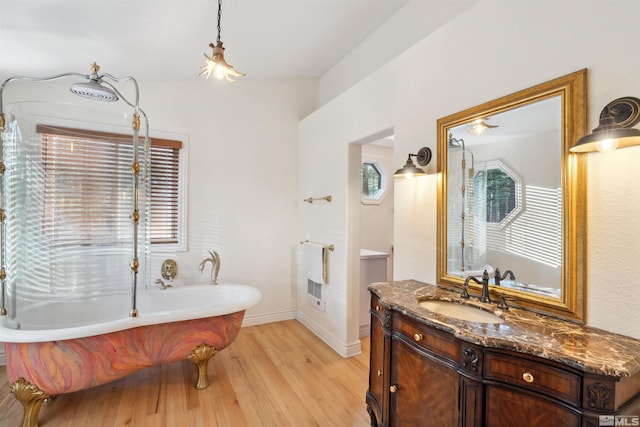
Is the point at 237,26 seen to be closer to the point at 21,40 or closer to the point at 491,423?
the point at 21,40

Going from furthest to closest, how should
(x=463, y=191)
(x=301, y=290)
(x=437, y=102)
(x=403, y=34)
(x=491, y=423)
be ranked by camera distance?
(x=301, y=290)
(x=403, y=34)
(x=437, y=102)
(x=463, y=191)
(x=491, y=423)

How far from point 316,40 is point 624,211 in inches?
108

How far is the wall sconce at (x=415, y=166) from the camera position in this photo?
193 centimetres

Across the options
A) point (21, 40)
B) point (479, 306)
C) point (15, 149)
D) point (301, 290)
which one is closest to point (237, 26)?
point (21, 40)

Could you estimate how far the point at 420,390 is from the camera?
1.39 m

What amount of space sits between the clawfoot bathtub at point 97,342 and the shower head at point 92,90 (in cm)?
153

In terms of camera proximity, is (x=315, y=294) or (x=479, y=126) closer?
(x=479, y=126)

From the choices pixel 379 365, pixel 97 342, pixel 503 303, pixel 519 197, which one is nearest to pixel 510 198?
pixel 519 197

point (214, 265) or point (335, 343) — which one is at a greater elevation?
point (214, 265)

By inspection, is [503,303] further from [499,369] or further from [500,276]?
[499,369]

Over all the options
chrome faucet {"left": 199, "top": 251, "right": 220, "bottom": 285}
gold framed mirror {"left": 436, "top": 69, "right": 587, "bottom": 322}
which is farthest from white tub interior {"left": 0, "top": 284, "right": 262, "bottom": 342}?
gold framed mirror {"left": 436, "top": 69, "right": 587, "bottom": 322}

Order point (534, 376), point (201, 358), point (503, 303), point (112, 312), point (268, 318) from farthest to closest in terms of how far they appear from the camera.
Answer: point (268, 318)
point (112, 312)
point (201, 358)
point (503, 303)
point (534, 376)

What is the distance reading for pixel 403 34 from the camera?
2600 millimetres

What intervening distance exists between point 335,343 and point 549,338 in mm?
2197
